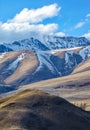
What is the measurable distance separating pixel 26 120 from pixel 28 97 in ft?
60.2

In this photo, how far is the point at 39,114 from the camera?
326 feet

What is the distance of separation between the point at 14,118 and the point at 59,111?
48.5 ft

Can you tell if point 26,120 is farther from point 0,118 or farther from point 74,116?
point 74,116

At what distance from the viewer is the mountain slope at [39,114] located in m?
92.4

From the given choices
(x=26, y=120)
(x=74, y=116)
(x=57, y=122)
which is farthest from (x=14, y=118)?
(x=74, y=116)

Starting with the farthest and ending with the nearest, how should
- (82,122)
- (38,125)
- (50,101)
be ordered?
(50,101)
(82,122)
(38,125)

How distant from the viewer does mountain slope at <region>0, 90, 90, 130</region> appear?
9238cm

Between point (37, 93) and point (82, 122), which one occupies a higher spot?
point (37, 93)

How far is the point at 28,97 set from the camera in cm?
11162

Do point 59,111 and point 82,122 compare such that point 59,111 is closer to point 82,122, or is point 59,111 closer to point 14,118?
point 82,122

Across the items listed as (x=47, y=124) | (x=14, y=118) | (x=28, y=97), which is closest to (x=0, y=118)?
(x=14, y=118)

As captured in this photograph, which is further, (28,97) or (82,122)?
(28,97)

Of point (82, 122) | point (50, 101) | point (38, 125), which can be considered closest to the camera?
point (38, 125)

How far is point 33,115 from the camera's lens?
320ft
